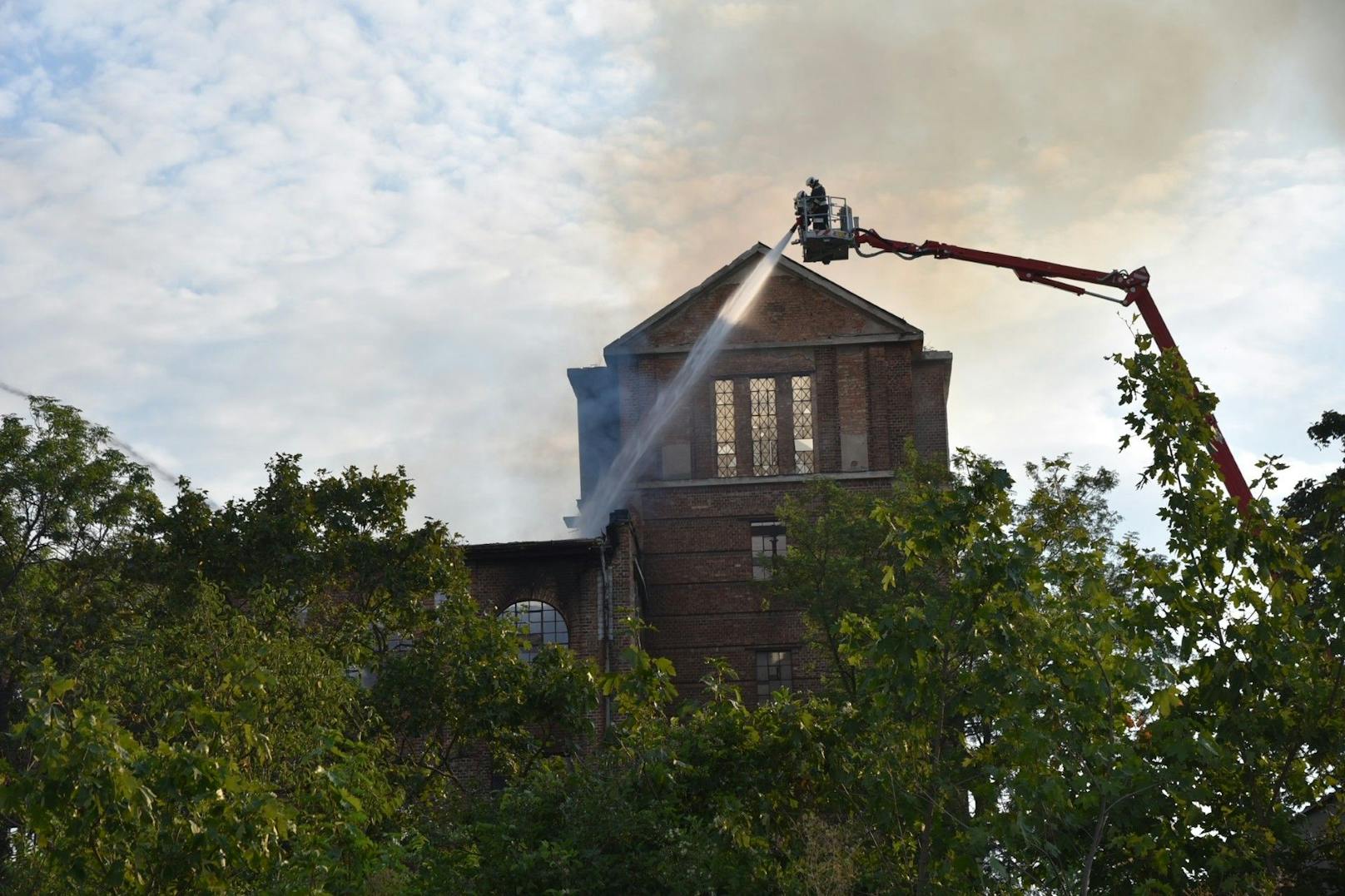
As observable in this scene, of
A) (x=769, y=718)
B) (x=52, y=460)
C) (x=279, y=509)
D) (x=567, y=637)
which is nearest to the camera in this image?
(x=769, y=718)

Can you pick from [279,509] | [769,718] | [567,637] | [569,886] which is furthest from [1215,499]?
[567,637]

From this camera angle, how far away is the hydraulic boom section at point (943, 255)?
3441 cm

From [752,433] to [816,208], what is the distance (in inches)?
259

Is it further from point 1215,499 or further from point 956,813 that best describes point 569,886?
point 1215,499

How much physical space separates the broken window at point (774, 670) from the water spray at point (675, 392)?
17.4 feet

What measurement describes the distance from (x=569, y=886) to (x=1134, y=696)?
994 cm

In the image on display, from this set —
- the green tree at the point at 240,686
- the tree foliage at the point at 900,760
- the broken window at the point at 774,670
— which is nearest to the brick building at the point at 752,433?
the broken window at the point at 774,670

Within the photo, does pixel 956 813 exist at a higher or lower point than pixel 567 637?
lower

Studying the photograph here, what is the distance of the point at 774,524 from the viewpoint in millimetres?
39000

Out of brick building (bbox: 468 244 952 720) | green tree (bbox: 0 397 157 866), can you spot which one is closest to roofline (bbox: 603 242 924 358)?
brick building (bbox: 468 244 952 720)

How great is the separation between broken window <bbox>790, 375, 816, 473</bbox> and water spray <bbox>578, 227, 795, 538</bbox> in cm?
217

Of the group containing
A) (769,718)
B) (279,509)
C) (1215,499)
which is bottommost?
(769,718)

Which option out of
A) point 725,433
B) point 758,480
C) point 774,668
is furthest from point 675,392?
point 774,668

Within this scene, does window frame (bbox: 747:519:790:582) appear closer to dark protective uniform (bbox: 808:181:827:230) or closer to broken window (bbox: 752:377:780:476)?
broken window (bbox: 752:377:780:476)
